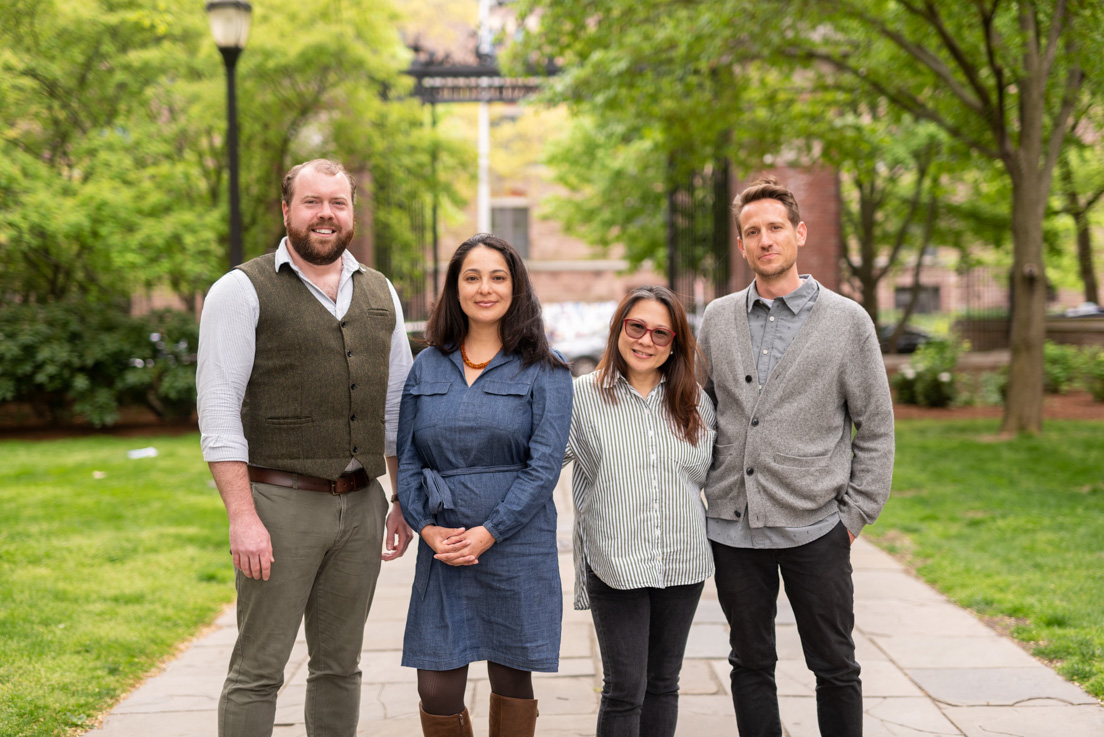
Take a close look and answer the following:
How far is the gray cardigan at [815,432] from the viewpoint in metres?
2.82

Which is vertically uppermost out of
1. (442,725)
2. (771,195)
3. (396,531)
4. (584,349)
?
(771,195)

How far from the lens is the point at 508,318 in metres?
2.85

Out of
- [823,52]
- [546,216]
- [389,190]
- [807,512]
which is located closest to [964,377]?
[823,52]

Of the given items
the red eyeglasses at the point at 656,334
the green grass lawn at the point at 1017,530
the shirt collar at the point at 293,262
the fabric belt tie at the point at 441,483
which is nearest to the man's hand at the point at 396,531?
the fabric belt tie at the point at 441,483

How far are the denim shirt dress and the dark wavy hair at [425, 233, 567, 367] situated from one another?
0.05m

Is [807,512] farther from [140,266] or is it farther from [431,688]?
[140,266]

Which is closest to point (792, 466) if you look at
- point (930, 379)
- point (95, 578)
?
point (95, 578)

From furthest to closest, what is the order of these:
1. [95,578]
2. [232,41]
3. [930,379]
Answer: [930,379], [232,41], [95,578]

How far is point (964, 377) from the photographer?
51.7ft

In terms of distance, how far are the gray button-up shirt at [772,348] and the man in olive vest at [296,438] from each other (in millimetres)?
1147

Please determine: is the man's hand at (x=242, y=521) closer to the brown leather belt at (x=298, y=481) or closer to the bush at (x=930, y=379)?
the brown leather belt at (x=298, y=481)

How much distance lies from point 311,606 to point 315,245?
3.76ft

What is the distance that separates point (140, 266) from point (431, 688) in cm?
1146

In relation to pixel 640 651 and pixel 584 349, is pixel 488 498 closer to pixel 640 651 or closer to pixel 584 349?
pixel 640 651
